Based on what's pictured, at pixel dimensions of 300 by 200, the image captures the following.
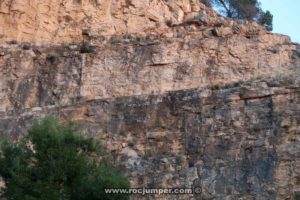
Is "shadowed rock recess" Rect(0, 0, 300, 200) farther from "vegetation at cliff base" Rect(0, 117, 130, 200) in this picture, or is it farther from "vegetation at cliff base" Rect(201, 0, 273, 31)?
"vegetation at cliff base" Rect(201, 0, 273, 31)

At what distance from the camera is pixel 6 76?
88.7 ft

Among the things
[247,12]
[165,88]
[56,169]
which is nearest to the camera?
[56,169]

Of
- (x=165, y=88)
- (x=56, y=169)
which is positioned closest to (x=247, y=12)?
(x=165, y=88)

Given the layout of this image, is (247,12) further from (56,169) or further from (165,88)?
(56,169)

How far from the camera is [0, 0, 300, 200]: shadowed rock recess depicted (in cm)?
2273

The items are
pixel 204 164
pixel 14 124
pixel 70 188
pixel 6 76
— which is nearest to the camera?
pixel 70 188

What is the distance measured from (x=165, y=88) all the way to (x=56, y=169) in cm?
638

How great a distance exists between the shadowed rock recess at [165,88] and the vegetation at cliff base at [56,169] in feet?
6.76

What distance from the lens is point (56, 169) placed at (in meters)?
20.5

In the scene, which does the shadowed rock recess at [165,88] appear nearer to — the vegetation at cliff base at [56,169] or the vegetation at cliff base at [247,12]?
the vegetation at cliff base at [56,169]

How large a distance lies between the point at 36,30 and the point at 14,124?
467cm

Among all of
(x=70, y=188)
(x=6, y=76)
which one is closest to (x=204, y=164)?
(x=70, y=188)

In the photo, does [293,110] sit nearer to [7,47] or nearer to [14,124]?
[14,124]

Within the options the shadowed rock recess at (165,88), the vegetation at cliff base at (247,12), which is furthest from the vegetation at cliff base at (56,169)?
the vegetation at cliff base at (247,12)
